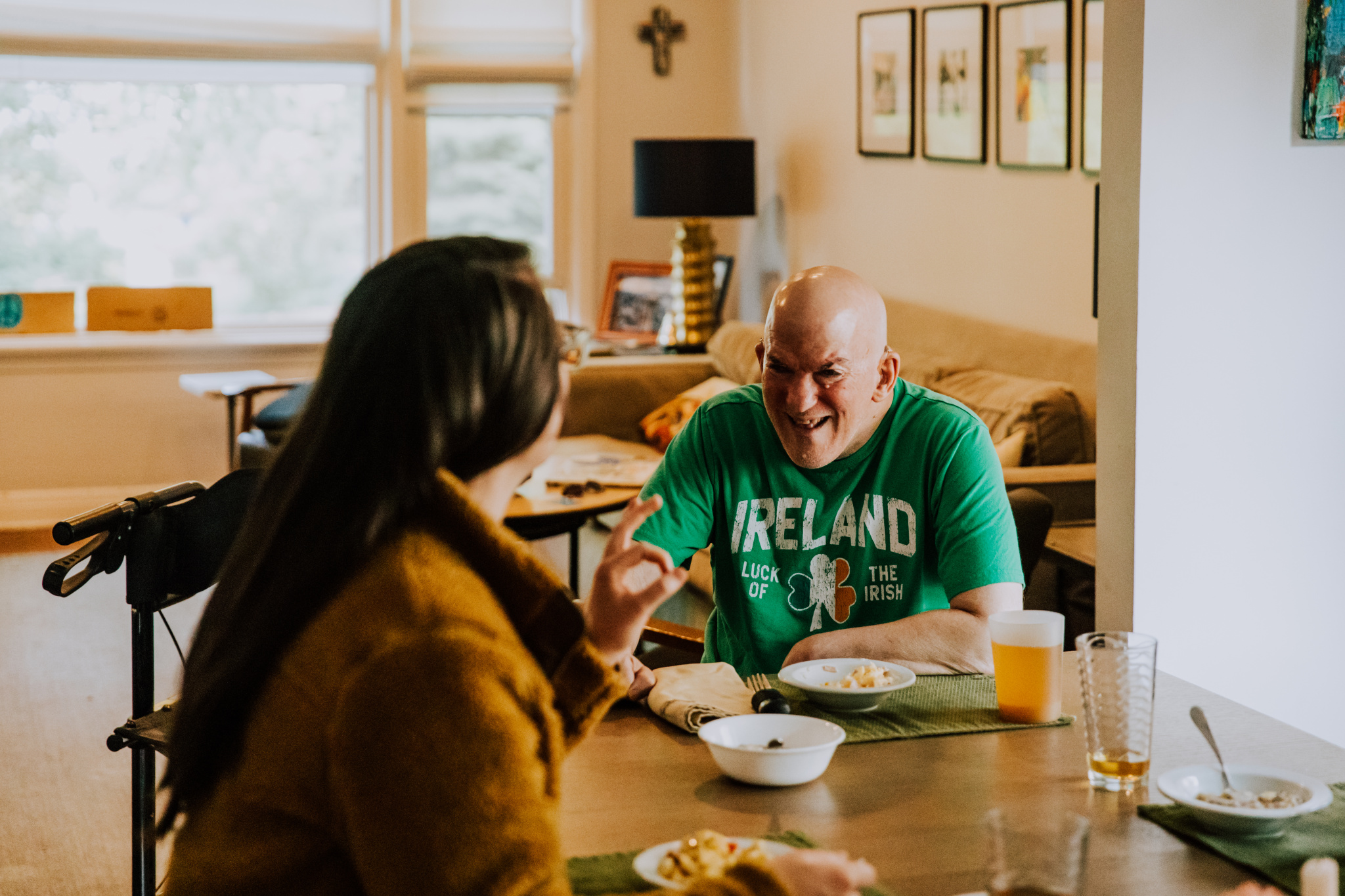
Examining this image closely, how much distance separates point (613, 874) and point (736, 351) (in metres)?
4.23

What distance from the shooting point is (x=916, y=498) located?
1.92 metres

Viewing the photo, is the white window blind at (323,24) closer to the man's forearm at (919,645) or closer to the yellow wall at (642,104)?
the yellow wall at (642,104)

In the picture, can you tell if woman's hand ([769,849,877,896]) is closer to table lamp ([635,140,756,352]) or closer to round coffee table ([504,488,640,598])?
round coffee table ([504,488,640,598])

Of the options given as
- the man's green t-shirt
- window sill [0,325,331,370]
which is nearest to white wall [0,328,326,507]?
window sill [0,325,331,370]

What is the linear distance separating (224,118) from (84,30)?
2.24ft

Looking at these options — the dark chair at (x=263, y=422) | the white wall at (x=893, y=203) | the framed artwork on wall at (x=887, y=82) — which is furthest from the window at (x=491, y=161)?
the framed artwork on wall at (x=887, y=82)

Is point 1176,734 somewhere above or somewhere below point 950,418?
below

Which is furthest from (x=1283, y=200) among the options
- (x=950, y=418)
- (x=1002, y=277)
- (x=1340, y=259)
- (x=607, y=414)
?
(x=607, y=414)

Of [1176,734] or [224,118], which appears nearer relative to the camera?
[1176,734]

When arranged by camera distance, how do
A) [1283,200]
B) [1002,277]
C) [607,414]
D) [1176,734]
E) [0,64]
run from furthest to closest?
1. [0,64]
2. [607,414]
3. [1002,277]
4. [1283,200]
5. [1176,734]

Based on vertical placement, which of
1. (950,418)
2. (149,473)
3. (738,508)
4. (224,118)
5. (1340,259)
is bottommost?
(149,473)

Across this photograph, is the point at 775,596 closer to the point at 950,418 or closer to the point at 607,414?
the point at 950,418

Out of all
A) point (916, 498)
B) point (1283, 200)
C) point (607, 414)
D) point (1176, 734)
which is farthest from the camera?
point (607, 414)

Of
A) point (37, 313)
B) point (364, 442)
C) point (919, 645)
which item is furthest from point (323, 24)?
point (364, 442)
